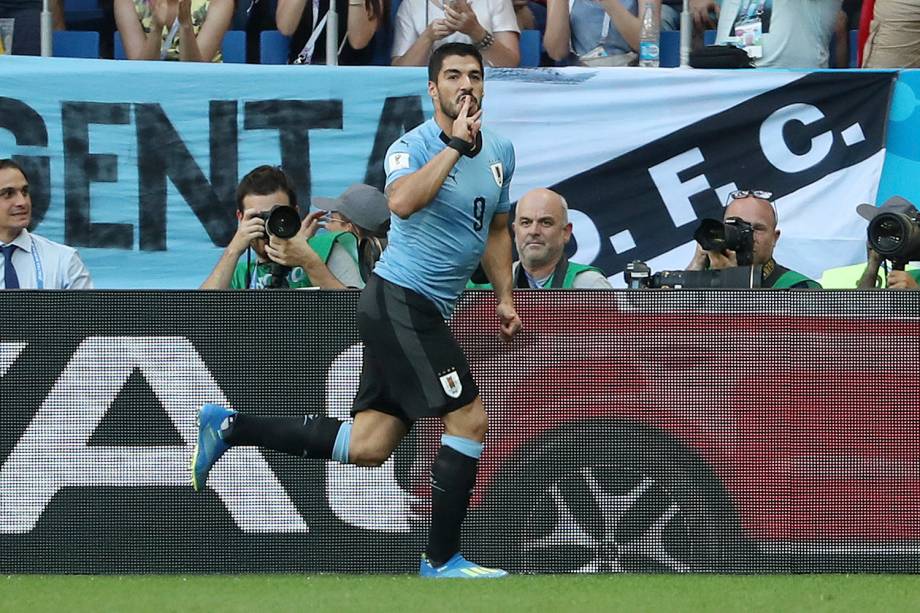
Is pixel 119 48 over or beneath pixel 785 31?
beneath

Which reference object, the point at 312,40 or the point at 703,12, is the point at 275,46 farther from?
the point at 703,12

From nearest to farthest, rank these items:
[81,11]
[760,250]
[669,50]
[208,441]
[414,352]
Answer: [414,352]
[208,441]
[760,250]
[669,50]
[81,11]

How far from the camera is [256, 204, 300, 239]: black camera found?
7.25 m

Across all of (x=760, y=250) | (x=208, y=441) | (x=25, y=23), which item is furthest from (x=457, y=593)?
(x=25, y=23)

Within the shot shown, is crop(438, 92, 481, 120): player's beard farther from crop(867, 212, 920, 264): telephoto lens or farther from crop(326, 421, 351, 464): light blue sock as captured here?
crop(867, 212, 920, 264): telephoto lens

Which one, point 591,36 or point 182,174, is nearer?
point 182,174

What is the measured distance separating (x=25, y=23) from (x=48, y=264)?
7.83 feet

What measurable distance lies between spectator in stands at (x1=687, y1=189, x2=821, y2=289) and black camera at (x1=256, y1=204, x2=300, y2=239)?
206 cm

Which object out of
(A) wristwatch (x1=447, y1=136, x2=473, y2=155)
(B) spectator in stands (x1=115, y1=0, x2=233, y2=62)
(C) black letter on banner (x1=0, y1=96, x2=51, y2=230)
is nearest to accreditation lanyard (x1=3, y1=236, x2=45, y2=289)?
(C) black letter on banner (x1=0, y1=96, x2=51, y2=230)

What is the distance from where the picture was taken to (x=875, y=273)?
776 cm

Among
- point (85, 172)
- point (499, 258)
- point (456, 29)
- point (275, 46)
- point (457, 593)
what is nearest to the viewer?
point (457, 593)

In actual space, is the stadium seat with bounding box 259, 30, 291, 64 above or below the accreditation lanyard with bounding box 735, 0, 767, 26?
below

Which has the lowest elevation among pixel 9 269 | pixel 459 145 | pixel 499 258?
pixel 9 269

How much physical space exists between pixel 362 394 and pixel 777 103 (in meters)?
4.27
